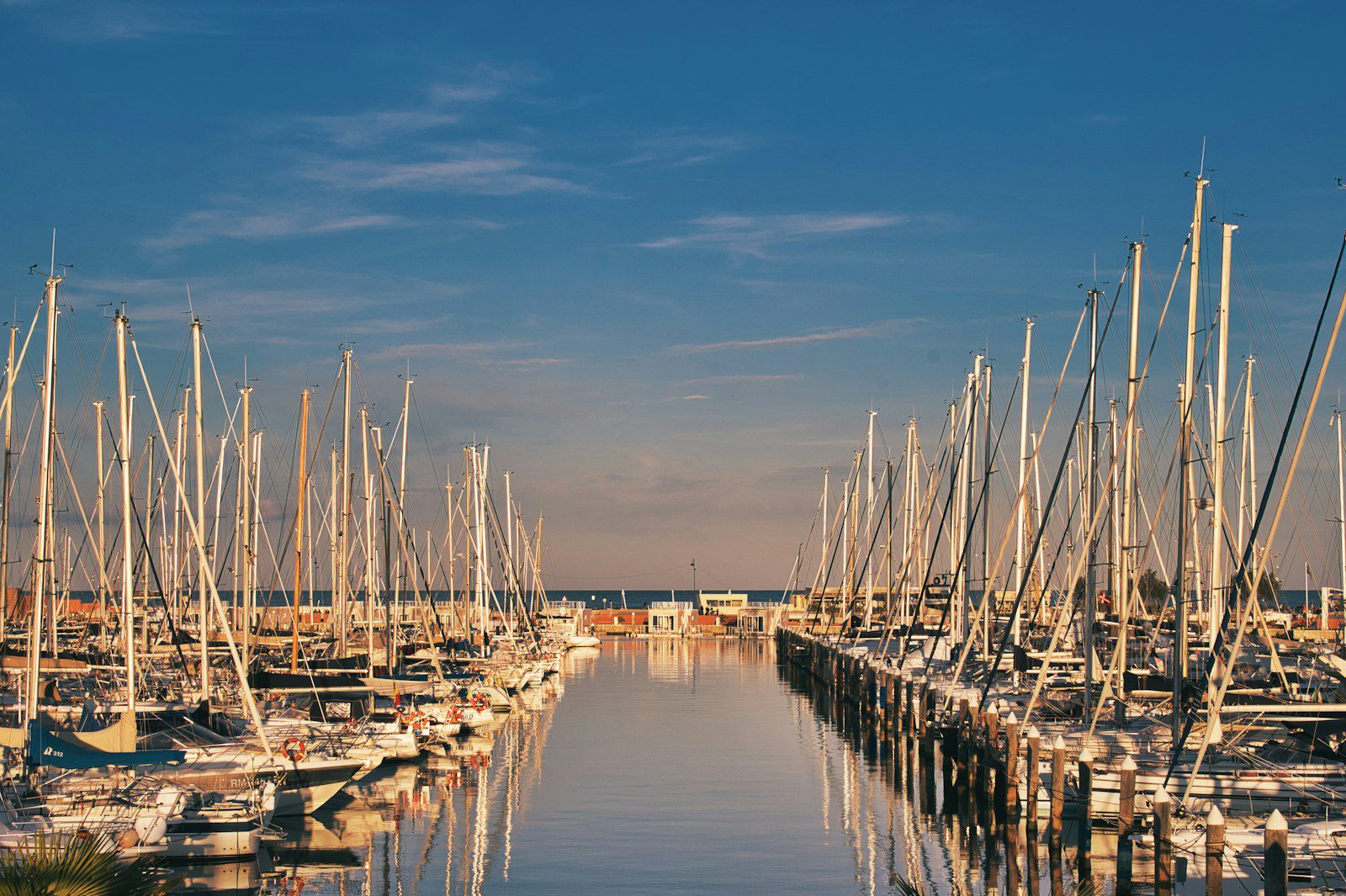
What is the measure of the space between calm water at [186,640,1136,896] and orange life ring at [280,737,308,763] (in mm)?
1460

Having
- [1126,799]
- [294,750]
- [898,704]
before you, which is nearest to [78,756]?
[294,750]

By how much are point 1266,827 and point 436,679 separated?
33.1 meters

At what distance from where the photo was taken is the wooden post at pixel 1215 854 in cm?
2030

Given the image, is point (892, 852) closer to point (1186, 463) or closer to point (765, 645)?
point (1186, 463)

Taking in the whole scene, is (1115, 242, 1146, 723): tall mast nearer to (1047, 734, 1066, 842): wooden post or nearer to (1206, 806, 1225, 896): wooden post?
(1047, 734, 1066, 842): wooden post

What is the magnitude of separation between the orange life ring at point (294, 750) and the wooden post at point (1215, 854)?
62.3 feet

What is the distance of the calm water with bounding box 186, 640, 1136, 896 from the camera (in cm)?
2675

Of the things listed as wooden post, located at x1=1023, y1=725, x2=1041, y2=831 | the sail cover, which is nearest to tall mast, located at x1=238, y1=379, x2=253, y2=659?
the sail cover

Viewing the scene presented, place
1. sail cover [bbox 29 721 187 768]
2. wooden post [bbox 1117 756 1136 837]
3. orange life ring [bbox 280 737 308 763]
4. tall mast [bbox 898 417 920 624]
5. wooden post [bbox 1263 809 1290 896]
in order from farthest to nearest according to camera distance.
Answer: tall mast [bbox 898 417 920 624]
orange life ring [bbox 280 737 308 763]
sail cover [bbox 29 721 187 768]
wooden post [bbox 1117 756 1136 837]
wooden post [bbox 1263 809 1290 896]

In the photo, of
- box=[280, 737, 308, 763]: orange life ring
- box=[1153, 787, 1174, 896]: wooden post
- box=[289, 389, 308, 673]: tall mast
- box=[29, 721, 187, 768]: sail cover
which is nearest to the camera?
box=[1153, 787, 1174, 896]: wooden post

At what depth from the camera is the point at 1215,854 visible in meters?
20.4

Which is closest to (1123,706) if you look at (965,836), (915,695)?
(965,836)

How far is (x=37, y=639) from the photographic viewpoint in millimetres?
29750

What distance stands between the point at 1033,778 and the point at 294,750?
15.7 m
